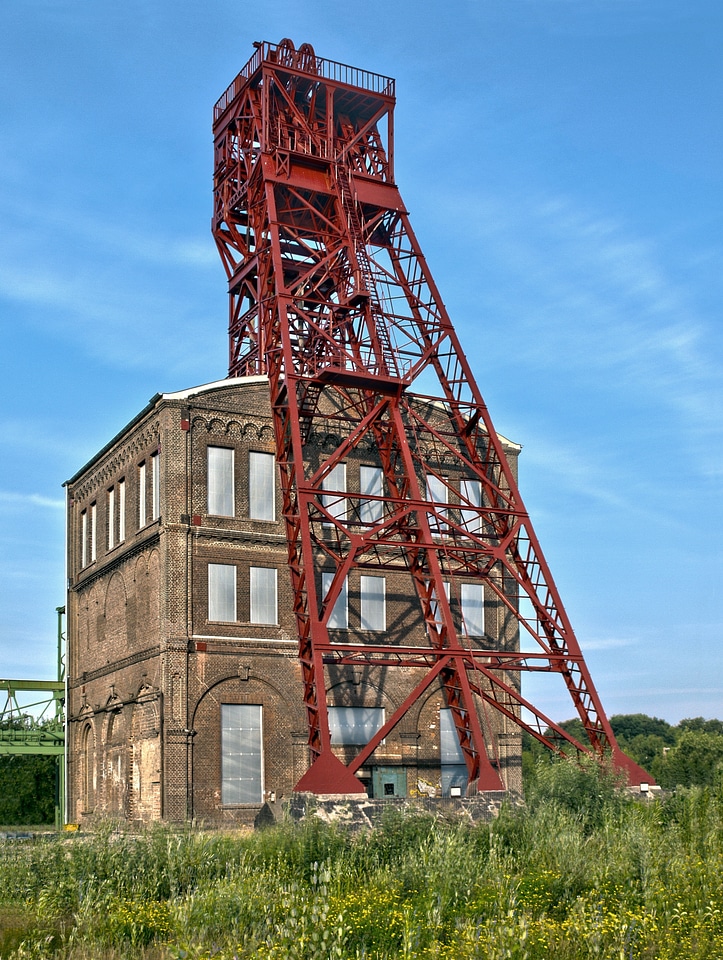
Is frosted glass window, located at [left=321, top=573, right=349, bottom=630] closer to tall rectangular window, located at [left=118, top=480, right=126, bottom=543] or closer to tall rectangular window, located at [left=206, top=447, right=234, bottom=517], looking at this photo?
tall rectangular window, located at [left=206, top=447, right=234, bottom=517]

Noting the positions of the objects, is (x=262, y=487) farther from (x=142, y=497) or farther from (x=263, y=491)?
(x=142, y=497)

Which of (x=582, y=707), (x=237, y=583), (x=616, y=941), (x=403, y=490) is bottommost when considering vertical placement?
(x=616, y=941)

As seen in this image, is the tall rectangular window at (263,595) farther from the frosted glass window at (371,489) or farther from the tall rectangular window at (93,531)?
the tall rectangular window at (93,531)

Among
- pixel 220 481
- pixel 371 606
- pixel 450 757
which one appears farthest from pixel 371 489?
pixel 450 757

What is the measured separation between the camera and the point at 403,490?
3369 centimetres

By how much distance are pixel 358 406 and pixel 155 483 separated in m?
6.08

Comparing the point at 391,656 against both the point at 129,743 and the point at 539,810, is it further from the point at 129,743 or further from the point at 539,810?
the point at 539,810

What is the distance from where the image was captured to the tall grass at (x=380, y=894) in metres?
12.1

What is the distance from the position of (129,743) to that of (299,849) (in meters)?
15.3

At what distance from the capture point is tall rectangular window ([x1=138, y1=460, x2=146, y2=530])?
33250mm

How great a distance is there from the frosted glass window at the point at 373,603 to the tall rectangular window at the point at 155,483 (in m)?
6.09

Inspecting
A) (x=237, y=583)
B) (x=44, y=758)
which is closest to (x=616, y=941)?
(x=237, y=583)

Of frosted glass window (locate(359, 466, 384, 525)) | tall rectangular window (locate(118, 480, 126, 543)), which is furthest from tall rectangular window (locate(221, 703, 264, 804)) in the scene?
tall rectangular window (locate(118, 480, 126, 543))

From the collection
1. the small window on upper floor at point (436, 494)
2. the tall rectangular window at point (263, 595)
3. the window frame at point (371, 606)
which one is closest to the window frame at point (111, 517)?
the tall rectangular window at point (263, 595)
